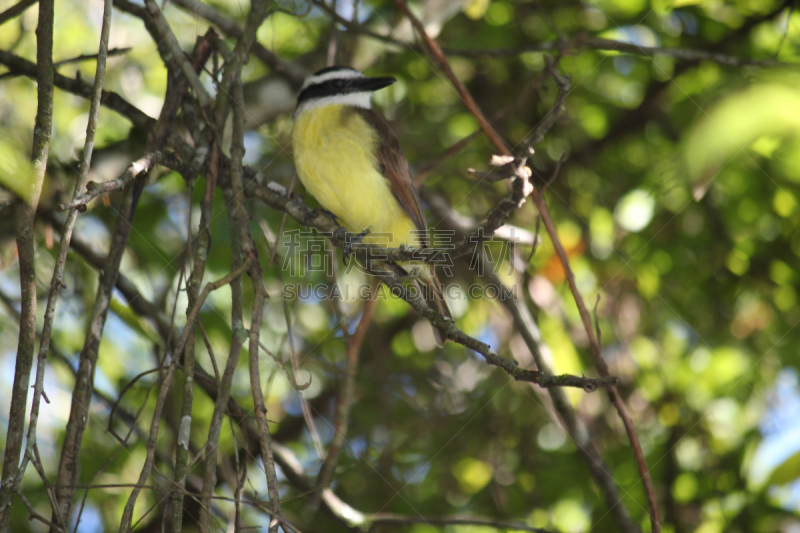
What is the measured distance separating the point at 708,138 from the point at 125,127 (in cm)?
283

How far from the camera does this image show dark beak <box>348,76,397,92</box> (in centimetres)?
308

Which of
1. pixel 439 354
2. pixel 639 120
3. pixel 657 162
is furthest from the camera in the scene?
pixel 439 354

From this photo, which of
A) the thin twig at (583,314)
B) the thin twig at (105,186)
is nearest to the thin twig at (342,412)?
the thin twig at (583,314)

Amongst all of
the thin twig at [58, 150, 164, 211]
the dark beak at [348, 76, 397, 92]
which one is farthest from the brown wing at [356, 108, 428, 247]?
the thin twig at [58, 150, 164, 211]

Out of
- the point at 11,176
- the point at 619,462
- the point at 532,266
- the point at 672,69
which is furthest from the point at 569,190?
the point at 11,176

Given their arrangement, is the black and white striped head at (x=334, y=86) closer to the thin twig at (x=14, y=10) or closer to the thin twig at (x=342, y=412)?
the thin twig at (x=342, y=412)

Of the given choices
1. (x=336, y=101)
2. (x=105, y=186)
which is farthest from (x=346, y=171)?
(x=105, y=186)

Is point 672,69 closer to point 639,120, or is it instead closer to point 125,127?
point 639,120

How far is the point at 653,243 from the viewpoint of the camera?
3.44m

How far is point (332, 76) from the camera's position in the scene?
3082 mm

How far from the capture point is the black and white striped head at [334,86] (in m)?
3.09

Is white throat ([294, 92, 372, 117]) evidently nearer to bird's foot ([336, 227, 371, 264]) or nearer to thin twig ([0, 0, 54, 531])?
bird's foot ([336, 227, 371, 264])

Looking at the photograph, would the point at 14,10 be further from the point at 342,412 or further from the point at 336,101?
the point at 342,412

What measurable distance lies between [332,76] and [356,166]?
0.49m
